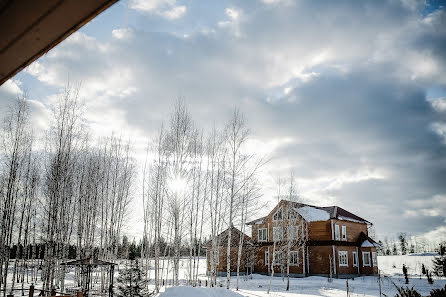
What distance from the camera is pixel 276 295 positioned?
61.0 feet

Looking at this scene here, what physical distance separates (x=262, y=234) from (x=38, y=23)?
37121 millimetres

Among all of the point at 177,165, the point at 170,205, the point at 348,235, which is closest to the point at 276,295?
the point at 170,205

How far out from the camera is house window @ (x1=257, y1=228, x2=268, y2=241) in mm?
35438

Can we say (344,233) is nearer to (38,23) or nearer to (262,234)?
(262,234)

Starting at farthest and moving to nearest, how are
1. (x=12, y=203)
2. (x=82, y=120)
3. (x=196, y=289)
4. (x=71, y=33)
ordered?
(x=12, y=203) → (x=82, y=120) → (x=196, y=289) → (x=71, y=33)

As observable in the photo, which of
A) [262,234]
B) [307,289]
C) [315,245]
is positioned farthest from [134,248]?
[307,289]

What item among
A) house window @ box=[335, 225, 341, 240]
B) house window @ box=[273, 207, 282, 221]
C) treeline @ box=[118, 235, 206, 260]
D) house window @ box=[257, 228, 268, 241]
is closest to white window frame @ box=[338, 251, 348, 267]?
house window @ box=[335, 225, 341, 240]

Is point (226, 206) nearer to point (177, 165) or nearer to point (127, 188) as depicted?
point (177, 165)

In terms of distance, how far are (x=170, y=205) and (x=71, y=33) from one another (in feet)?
67.4

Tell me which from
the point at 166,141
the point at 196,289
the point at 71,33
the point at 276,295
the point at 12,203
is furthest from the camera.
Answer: the point at 166,141

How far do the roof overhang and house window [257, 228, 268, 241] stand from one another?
36462mm

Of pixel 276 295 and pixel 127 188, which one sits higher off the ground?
pixel 127 188

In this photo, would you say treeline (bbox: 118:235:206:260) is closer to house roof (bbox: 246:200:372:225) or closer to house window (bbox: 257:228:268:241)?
house window (bbox: 257:228:268:241)

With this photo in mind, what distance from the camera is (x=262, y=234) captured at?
35.9 m
